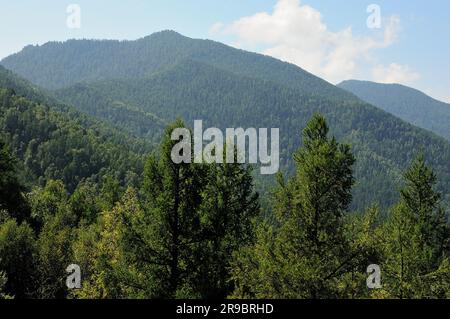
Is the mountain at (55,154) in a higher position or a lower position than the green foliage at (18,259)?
higher

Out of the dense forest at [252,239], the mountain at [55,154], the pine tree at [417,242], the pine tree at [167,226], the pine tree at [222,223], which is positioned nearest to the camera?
the dense forest at [252,239]

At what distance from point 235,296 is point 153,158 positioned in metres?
7.37

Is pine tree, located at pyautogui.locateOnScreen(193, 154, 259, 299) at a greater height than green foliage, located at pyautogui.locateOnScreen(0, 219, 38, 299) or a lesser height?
greater

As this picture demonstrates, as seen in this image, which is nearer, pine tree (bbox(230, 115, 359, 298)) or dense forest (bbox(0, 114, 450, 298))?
pine tree (bbox(230, 115, 359, 298))

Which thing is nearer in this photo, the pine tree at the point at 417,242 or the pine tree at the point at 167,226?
the pine tree at the point at 167,226

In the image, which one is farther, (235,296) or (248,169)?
(248,169)

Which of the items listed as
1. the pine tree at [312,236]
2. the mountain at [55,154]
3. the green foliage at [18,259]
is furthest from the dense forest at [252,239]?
the mountain at [55,154]

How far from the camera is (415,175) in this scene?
35.7 m

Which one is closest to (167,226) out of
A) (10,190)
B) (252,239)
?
(252,239)

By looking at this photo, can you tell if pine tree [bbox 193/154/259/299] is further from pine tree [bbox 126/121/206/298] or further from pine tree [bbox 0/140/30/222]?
pine tree [bbox 0/140/30/222]

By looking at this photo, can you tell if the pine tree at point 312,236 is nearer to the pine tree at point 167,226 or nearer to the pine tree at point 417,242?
the pine tree at point 167,226

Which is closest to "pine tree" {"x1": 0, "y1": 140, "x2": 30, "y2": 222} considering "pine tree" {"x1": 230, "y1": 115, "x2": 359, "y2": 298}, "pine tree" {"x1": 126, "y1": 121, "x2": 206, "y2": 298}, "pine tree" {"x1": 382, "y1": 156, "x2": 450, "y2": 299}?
"pine tree" {"x1": 126, "y1": 121, "x2": 206, "y2": 298}
